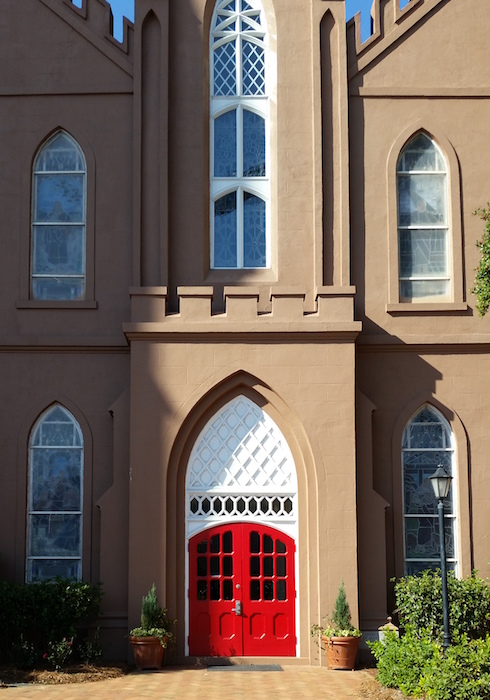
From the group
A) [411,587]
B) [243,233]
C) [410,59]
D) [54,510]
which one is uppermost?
[410,59]

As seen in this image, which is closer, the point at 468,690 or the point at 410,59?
the point at 468,690

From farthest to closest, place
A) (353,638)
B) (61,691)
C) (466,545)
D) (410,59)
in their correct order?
(410,59) → (466,545) → (353,638) → (61,691)

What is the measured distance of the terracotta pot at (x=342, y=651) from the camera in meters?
15.2

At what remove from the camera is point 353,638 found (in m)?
15.2

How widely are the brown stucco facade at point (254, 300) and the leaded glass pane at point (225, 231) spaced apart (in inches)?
7.6

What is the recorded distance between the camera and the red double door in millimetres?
15969

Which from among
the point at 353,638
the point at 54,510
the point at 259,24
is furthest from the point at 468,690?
the point at 259,24

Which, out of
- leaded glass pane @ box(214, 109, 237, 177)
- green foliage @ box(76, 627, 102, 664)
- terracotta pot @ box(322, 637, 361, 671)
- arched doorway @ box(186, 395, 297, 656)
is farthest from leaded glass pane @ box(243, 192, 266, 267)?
green foliage @ box(76, 627, 102, 664)

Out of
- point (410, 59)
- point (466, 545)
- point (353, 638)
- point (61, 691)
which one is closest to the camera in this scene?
point (61, 691)

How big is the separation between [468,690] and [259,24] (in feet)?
37.6

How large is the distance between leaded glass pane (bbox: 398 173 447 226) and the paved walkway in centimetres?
715

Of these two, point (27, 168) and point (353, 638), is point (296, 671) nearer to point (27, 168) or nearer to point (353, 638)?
point (353, 638)

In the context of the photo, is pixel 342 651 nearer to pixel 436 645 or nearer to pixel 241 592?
pixel 241 592

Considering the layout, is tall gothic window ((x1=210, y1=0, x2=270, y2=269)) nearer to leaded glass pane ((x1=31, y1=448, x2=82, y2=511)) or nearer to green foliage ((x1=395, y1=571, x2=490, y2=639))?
leaded glass pane ((x1=31, y1=448, x2=82, y2=511))
